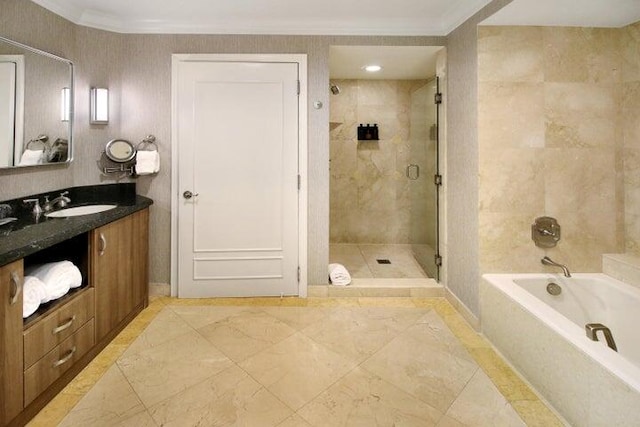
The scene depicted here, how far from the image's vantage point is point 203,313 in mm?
2857

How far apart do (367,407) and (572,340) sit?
100cm

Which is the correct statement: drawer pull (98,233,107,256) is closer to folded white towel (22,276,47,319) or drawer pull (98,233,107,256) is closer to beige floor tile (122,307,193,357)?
folded white towel (22,276,47,319)

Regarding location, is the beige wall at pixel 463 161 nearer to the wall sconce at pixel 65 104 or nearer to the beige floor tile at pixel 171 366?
the beige floor tile at pixel 171 366

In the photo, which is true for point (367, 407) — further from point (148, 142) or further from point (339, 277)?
point (148, 142)

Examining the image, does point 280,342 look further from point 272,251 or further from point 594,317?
point 594,317

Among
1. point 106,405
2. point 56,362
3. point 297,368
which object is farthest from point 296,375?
point 56,362

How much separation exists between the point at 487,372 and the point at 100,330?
2.34 m

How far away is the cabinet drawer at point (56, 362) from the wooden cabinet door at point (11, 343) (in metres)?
0.06

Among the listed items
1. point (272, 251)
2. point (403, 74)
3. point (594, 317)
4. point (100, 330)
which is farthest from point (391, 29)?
point (100, 330)

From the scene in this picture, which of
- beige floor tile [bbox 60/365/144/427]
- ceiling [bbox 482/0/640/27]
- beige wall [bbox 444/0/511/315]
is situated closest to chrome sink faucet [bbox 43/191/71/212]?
beige floor tile [bbox 60/365/144/427]

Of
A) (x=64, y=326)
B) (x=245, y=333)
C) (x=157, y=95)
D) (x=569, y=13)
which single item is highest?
(x=569, y=13)

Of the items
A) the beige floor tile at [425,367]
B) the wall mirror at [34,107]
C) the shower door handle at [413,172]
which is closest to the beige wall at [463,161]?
the beige floor tile at [425,367]

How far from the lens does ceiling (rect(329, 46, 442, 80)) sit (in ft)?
10.5

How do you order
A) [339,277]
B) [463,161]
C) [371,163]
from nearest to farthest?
Answer: [463,161] < [339,277] < [371,163]
